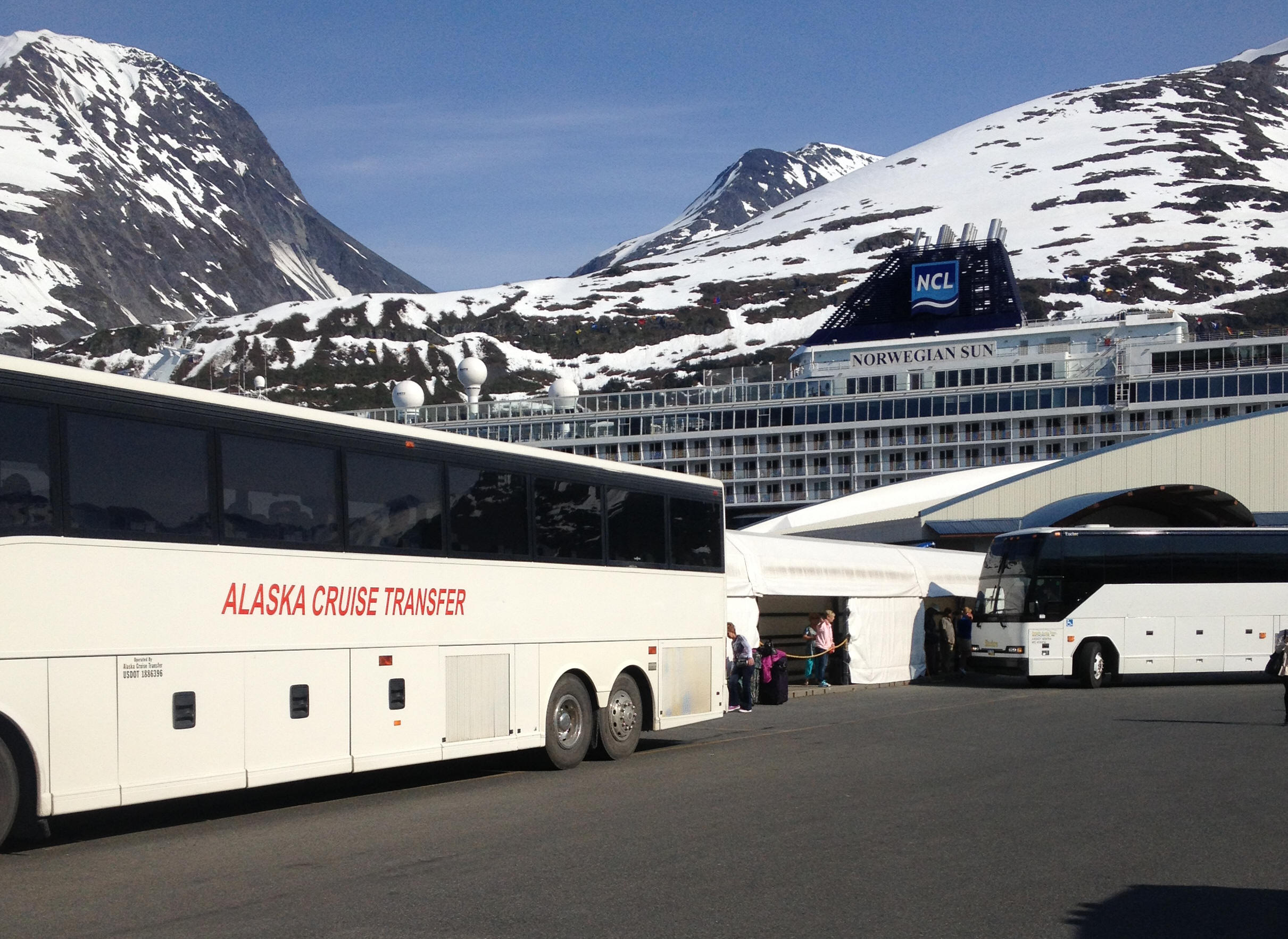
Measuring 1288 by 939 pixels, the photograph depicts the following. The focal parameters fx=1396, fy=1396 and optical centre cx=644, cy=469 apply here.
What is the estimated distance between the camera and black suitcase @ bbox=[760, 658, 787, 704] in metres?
24.1

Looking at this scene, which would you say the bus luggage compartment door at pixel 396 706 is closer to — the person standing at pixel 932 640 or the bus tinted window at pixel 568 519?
the bus tinted window at pixel 568 519

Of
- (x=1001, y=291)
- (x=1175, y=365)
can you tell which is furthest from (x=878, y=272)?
(x=1175, y=365)

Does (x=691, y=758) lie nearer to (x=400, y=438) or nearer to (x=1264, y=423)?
(x=400, y=438)

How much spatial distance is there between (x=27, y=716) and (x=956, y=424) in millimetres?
80063

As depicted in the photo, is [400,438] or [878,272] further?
[878,272]

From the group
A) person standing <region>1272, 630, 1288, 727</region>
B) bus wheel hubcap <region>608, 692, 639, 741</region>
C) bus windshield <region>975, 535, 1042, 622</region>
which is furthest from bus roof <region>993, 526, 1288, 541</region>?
bus wheel hubcap <region>608, 692, 639, 741</region>

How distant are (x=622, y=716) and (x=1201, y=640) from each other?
1902 centimetres

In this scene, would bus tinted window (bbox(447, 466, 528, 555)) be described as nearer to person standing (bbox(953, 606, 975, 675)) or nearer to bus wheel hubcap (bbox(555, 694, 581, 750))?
bus wheel hubcap (bbox(555, 694, 581, 750))

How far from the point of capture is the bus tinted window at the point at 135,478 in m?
9.39

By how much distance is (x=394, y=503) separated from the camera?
1233 centimetres

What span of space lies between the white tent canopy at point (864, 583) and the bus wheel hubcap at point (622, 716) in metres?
7.38

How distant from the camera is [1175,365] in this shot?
80.8 m

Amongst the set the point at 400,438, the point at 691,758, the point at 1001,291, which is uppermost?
the point at 1001,291

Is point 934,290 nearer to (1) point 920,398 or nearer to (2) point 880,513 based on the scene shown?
(1) point 920,398
